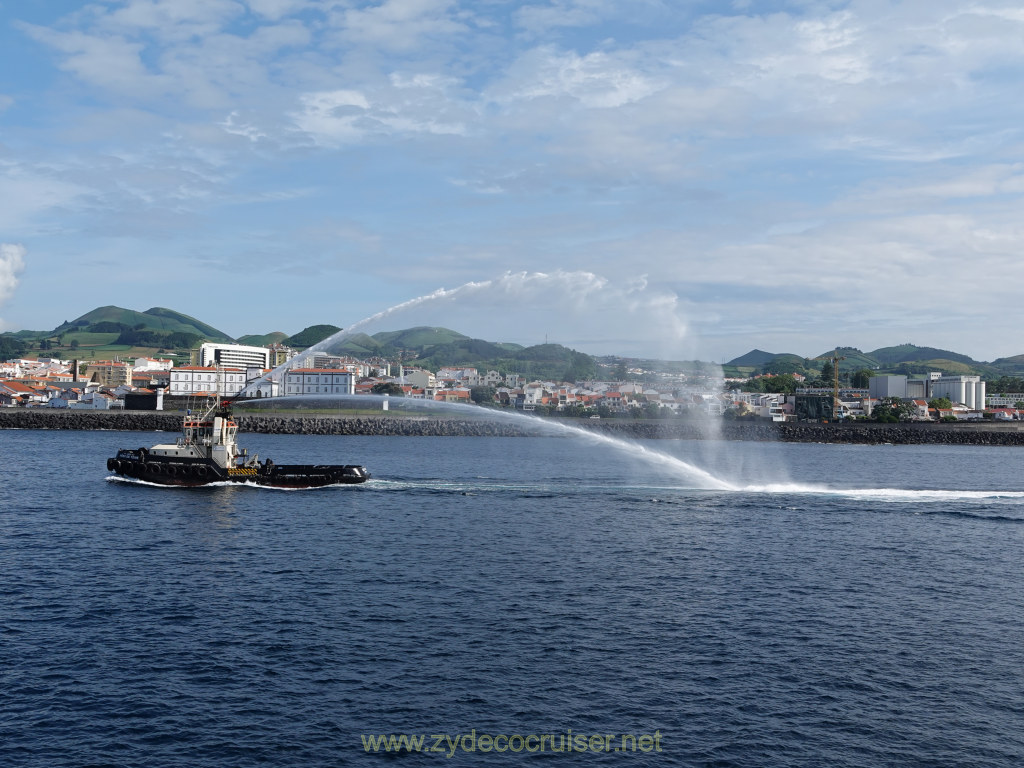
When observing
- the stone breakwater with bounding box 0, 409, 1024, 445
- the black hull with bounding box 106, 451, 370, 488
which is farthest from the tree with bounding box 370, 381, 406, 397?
the black hull with bounding box 106, 451, 370, 488

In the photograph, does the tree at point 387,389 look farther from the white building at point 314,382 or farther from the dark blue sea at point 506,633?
the dark blue sea at point 506,633

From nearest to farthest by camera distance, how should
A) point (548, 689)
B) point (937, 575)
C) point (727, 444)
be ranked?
1. point (548, 689)
2. point (937, 575)
3. point (727, 444)

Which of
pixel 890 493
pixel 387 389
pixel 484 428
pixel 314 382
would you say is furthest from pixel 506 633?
pixel 314 382

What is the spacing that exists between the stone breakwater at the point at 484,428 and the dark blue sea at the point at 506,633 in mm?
95866

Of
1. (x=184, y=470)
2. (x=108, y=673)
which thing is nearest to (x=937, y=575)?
(x=108, y=673)

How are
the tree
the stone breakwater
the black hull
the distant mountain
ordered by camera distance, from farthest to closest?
1. the stone breakwater
2. the tree
3. the black hull
4. the distant mountain

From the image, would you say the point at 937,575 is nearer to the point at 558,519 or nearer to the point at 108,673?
the point at 558,519

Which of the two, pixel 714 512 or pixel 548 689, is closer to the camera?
A: pixel 548 689

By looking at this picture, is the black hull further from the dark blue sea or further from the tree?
the tree

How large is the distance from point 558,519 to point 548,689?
103 feet

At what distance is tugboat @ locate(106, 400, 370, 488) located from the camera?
235ft

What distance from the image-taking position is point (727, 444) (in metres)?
159

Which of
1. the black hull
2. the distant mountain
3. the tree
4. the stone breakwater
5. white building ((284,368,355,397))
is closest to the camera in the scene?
the distant mountain

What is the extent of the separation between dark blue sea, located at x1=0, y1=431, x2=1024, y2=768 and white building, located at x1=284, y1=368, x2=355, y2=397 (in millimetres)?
99781
